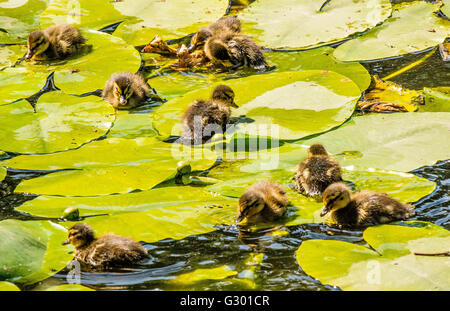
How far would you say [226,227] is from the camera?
11.6 feet

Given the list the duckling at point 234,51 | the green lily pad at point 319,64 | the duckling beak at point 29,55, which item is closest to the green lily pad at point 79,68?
the duckling beak at point 29,55

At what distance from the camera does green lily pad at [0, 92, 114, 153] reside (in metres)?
4.47

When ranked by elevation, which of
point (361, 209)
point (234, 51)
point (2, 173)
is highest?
point (234, 51)

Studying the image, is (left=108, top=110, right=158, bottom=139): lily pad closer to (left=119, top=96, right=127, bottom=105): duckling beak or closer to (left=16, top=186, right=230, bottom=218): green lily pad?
(left=119, top=96, right=127, bottom=105): duckling beak

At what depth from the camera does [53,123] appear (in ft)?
15.6

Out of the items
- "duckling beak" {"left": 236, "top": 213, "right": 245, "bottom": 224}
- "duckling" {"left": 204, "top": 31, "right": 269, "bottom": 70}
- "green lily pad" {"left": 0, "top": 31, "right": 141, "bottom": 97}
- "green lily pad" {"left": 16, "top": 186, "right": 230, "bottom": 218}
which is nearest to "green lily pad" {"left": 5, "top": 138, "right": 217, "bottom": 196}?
"green lily pad" {"left": 16, "top": 186, "right": 230, "bottom": 218}

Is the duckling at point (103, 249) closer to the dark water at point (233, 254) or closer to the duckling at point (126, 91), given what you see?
the dark water at point (233, 254)

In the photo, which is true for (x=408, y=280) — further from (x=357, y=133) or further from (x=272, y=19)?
(x=272, y=19)

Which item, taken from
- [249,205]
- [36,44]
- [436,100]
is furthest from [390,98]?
[36,44]

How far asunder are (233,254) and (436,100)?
8.03 ft

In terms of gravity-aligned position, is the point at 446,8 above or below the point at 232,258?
above

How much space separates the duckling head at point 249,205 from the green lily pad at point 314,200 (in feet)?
0.61

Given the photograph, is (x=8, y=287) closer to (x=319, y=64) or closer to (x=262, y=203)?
(x=262, y=203)

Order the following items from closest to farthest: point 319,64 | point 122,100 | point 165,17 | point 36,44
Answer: point 122,100, point 319,64, point 36,44, point 165,17
